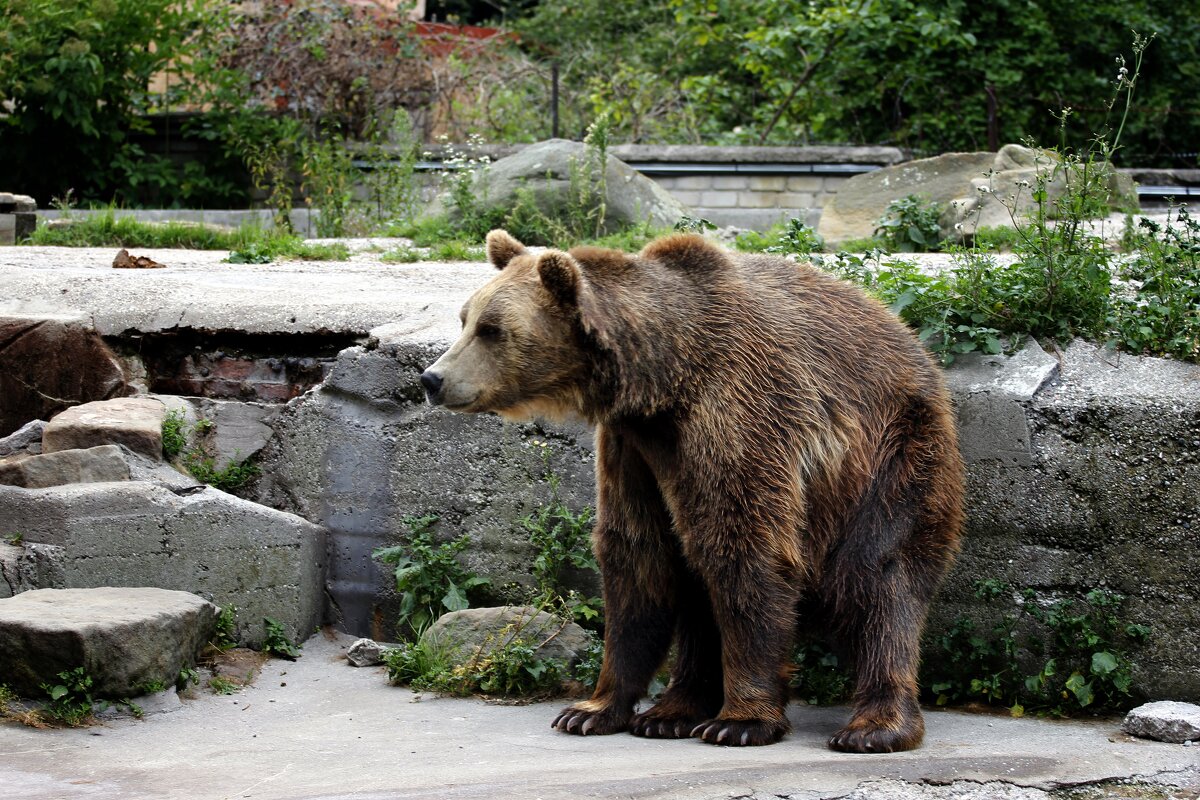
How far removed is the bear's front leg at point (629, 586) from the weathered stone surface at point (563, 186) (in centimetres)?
475

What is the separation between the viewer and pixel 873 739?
4.25 m

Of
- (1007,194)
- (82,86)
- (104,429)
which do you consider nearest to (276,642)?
(104,429)

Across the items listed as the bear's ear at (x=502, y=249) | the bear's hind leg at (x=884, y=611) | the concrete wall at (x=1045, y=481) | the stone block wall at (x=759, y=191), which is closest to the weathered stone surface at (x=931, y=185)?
the stone block wall at (x=759, y=191)

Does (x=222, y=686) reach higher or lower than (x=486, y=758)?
lower

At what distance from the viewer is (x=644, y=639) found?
4.61m

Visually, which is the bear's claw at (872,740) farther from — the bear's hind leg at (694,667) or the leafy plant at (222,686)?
the leafy plant at (222,686)

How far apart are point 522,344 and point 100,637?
1.77 meters

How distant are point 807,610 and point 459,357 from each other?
146cm

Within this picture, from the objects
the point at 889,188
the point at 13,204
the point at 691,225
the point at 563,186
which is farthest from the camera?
the point at 13,204

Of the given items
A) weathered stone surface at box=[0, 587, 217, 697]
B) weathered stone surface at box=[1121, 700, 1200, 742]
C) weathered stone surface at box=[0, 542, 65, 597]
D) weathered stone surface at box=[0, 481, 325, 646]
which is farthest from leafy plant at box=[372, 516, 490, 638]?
weathered stone surface at box=[1121, 700, 1200, 742]

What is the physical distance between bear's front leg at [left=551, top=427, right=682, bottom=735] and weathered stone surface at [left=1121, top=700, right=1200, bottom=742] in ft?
5.20

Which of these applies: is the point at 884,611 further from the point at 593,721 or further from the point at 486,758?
the point at 486,758

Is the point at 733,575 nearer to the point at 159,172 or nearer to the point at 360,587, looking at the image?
the point at 360,587

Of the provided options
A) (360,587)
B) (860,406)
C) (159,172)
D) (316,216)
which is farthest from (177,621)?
(159,172)
